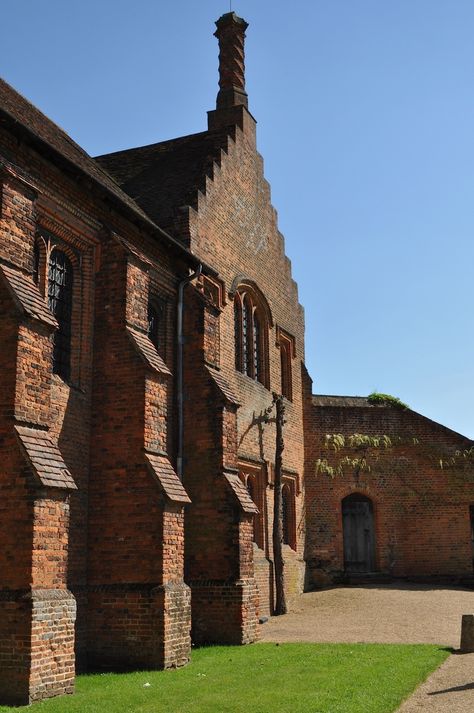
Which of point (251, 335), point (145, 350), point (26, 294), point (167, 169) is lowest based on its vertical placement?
point (145, 350)

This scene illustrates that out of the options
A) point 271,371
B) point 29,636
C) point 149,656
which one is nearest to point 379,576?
point 271,371

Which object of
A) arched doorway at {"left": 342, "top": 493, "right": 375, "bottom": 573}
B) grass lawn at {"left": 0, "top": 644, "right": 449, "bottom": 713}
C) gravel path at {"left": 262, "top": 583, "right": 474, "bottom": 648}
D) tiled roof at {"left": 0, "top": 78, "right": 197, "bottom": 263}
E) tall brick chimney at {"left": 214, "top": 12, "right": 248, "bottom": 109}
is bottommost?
grass lawn at {"left": 0, "top": 644, "right": 449, "bottom": 713}

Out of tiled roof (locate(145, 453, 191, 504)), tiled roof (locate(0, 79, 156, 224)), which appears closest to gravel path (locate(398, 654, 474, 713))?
tiled roof (locate(145, 453, 191, 504))

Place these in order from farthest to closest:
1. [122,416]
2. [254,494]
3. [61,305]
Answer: [254,494]
[61,305]
[122,416]

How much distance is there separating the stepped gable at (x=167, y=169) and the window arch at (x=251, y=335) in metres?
2.97

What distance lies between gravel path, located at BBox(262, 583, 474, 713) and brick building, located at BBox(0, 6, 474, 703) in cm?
146

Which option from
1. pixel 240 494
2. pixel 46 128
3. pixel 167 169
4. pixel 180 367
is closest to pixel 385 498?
pixel 240 494

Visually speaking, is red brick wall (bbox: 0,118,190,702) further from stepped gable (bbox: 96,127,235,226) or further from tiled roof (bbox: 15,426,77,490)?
stepped gable (bbox: 96,127,235,226)

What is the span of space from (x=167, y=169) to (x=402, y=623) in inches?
492

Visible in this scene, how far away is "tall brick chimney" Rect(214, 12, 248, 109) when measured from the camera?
22578 millimetres

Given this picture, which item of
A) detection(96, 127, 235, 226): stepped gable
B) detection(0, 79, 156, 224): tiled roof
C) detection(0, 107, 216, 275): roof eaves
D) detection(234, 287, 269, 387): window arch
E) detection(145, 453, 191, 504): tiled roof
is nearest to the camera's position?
detection(0, 107, 216, 275): roof eaves

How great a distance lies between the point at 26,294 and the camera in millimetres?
10805

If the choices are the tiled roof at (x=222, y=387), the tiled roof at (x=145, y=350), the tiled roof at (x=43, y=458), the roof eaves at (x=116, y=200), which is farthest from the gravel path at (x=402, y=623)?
the roof eaves at (x=116, y=200)

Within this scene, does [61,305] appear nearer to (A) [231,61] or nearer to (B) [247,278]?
(B) [247,278]
